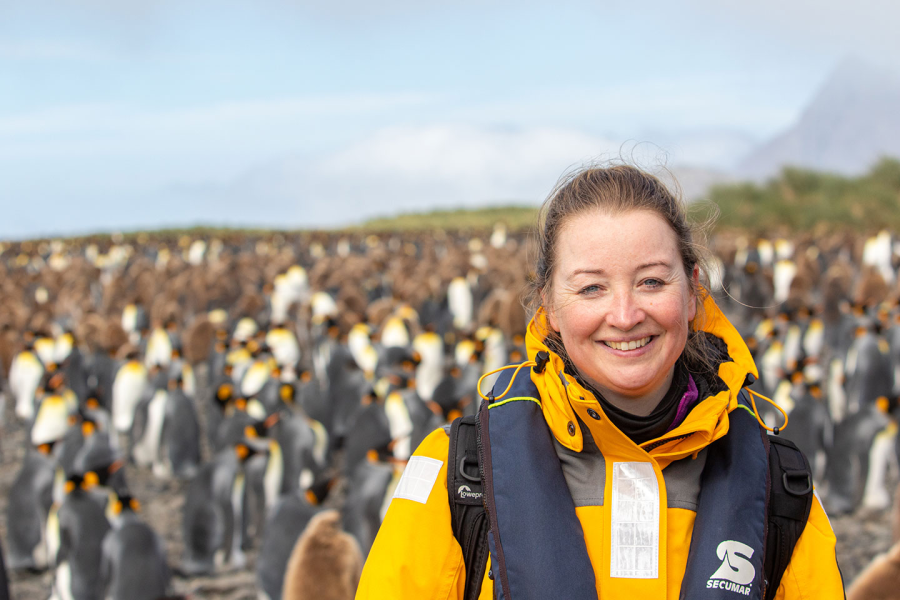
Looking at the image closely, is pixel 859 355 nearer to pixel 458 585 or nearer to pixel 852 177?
pixel 458 585

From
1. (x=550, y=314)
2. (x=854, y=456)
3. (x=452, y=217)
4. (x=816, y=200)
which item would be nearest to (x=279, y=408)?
(x=854, y=456)

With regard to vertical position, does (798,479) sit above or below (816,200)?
below

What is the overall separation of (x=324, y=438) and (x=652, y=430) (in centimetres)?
436

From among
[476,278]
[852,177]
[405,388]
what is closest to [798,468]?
[405,388]

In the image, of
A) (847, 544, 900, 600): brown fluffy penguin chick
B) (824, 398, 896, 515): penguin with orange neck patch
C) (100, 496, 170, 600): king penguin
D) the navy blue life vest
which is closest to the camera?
the navy blue life vest

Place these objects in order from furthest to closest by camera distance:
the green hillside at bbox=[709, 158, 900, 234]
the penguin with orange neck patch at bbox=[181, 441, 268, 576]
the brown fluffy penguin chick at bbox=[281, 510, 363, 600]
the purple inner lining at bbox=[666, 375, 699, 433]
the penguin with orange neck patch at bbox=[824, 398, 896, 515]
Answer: the green hillside at bbox=[709, 158, 900, 234] < the penguin with orange neck patch at bbox=[824, 398, 896, 515] < the penguin with orange neck patch at bbox=[181, 441, 268, 576] < the brown fluffy penguin chick at bbox=[281, 510, 363, 600] < the purple inner lining at bbox=[666, 375, 699, 433]

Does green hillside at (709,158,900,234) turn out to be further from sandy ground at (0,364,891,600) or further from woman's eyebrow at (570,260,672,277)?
woman's eyebrow at (570,260,672,277)

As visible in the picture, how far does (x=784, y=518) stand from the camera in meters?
0.98

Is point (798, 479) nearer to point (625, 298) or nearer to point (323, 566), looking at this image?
point (625, 298)

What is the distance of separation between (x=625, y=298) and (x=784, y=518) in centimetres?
37

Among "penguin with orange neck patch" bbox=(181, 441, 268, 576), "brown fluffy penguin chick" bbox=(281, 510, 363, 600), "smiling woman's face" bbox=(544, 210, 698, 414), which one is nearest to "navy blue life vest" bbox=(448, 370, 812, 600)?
"smiling woman's face" bbox=(544, 210, 698, 414)

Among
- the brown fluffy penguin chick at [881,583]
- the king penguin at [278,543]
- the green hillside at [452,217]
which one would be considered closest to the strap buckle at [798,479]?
the brown fluffy penguin chick at [881,583]

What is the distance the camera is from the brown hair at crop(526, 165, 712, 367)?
1015 mm

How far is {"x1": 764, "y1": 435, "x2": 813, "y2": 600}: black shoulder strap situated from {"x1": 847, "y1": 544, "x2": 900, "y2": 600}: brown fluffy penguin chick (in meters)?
1.69
